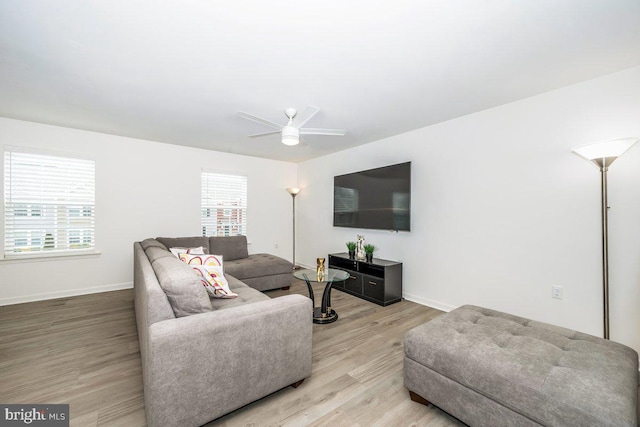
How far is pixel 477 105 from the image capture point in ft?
9.46

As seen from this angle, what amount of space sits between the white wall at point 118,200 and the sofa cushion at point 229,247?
0.68 m

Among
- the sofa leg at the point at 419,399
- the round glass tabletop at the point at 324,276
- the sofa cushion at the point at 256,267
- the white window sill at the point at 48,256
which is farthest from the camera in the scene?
the sofa cushion at the point at 256,267

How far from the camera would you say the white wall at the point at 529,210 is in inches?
86.4

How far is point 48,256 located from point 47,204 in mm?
714

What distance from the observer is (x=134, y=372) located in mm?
2053

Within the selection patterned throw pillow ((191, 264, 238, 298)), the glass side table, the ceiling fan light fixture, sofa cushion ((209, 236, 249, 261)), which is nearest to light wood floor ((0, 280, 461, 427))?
the glass side table

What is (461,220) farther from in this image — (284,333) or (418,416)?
(284,333)

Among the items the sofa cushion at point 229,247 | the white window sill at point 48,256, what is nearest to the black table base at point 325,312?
the sofa cushion at point 229,247

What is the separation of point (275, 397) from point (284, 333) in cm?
46

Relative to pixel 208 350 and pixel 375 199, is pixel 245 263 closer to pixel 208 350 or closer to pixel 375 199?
pixel 375 199

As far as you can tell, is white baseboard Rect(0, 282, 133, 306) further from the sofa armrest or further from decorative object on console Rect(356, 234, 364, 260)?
decorative object on console Rect(356, 234, 364, 260)

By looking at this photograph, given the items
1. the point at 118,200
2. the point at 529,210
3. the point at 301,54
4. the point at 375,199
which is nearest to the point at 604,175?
the point at 529,210

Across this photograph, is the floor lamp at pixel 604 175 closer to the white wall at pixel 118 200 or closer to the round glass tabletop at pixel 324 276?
the round glass tabletop at pixel 324 276

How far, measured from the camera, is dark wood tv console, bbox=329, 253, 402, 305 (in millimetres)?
3559
